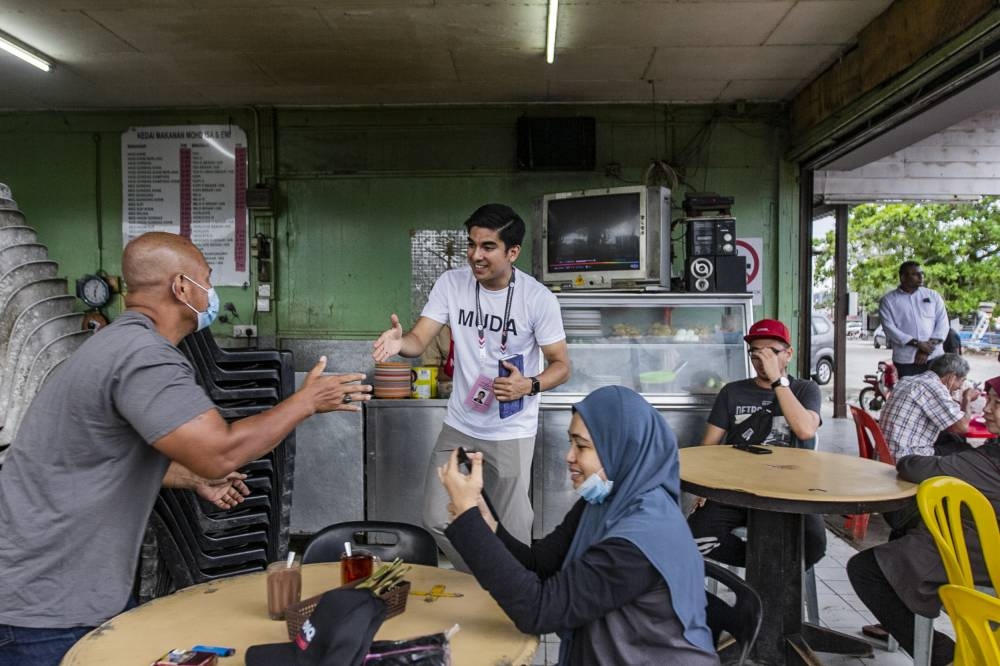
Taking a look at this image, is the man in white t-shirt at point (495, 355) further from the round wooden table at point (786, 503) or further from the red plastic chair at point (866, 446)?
the red plastic chair at point (866, 446)

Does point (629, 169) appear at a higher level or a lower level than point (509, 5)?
lower

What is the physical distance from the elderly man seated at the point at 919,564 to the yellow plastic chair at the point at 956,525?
21cm

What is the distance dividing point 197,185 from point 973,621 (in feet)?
20.6

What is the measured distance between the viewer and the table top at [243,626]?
157 centimetres

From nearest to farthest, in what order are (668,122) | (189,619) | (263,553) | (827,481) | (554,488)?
(189,619)
(827,481)
(263,553)
(554,488)
(668,122)

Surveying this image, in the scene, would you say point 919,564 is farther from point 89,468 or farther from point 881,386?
point 881,386

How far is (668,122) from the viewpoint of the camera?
611 centimetres

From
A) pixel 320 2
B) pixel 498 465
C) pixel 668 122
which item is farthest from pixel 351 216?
pixel 498 465

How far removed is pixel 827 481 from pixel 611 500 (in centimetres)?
151

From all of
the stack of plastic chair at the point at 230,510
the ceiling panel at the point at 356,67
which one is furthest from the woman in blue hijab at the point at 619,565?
the ceiling panel at the point at 356,67

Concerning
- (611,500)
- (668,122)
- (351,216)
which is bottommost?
(611,500)

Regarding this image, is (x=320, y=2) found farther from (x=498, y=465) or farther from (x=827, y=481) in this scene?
Answer: (x=827, y=481)

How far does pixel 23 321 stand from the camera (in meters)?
3.52

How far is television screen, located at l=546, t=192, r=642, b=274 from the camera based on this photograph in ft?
16.2
